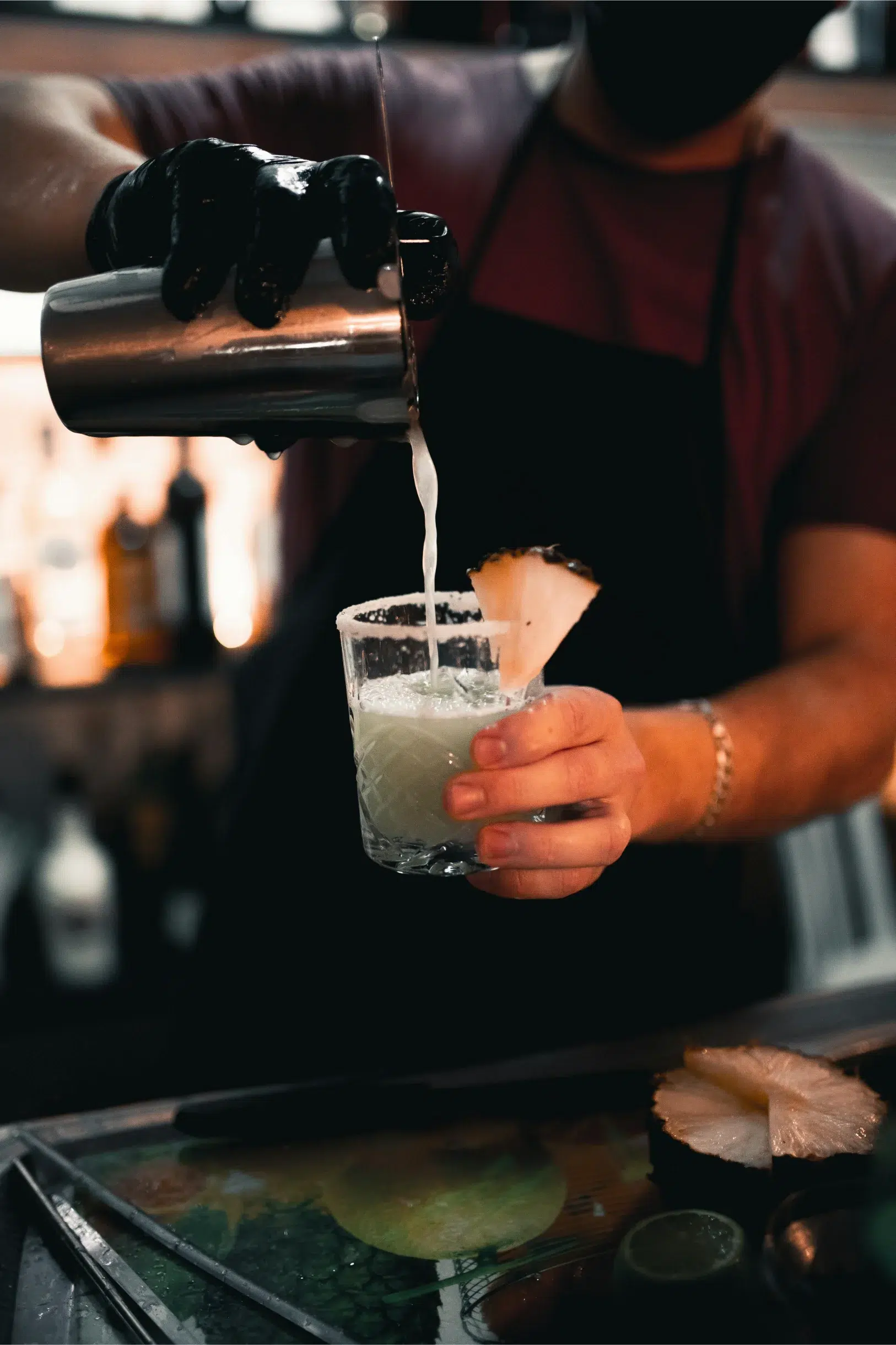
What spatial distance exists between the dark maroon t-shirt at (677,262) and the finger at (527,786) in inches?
29.8

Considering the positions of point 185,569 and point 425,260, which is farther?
point 185,569

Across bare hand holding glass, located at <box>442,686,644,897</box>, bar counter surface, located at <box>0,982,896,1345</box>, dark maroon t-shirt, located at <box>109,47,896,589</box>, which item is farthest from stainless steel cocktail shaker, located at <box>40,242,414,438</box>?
dark maroon t-shirt, located at <box>109,47,896,589</box>

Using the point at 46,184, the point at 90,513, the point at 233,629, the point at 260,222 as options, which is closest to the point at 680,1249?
the point at 260,222

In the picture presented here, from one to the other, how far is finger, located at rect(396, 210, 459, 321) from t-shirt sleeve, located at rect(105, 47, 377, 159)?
55cm

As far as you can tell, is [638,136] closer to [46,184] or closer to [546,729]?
[46,184]

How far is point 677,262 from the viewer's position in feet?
5.47

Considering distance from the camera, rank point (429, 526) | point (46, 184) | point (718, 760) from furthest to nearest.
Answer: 1. point (718, 760)
2. point (46, 184)
3. point (429, 526)

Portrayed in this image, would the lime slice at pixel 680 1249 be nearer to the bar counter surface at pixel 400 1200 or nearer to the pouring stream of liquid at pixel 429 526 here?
the bar counter surface at pixel 400 1200

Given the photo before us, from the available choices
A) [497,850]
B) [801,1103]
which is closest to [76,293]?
[497,850]

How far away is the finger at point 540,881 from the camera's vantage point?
Answer: 1.06m

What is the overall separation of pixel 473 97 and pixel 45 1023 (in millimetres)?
2103

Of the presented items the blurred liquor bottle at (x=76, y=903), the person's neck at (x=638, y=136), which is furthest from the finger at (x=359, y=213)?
the blurred liquor bottle at (x=76, y=903)

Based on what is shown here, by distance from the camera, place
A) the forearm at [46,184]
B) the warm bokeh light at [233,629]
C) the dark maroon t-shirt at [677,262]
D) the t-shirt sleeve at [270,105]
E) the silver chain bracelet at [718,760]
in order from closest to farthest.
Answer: the forearm at [46,184] → the silver chain bracelet at [718,760] → the t-shirt sleeve at [270,105] → the dark maroon t-shirt at [677,262] → the warm bokeh light at [233,629]

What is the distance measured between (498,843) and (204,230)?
0.53 meters
